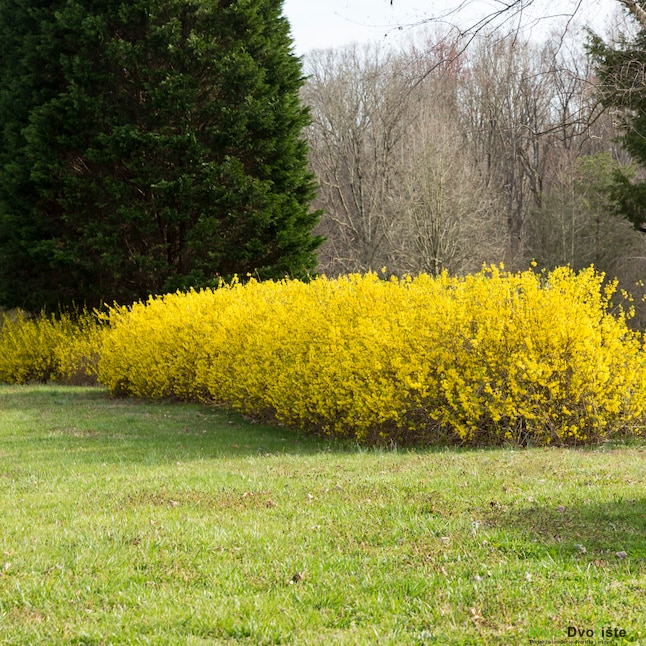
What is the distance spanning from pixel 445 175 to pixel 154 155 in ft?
32.7

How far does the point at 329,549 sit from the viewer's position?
4.37 meters

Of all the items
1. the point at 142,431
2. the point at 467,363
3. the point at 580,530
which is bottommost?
the point at 142,431

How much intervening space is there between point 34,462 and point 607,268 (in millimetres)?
23733

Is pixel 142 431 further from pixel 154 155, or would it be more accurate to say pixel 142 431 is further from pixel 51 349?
pixel 51 349

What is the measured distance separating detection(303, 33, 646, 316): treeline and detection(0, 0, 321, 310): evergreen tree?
710 centimetres

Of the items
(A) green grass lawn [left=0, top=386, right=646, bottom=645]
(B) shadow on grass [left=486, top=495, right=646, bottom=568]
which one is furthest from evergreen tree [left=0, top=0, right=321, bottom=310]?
(B) shadow on grass [left=486, top=495, right=646, bottom=568]

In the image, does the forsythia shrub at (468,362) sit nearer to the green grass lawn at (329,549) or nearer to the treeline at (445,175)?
the green grass lawn at (329,549)

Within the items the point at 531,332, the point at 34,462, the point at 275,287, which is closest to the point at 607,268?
the point at 275,287

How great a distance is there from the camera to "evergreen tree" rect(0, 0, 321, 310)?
54.4 ft

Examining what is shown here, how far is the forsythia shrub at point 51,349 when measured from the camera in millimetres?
17422

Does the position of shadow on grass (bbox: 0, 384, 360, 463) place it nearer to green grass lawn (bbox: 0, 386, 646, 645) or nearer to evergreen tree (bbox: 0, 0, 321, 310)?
green grass lawn (bbox: 0, 386, 646, 645)

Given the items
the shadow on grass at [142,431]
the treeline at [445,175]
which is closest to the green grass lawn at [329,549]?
the shadow on grass at [142,431]

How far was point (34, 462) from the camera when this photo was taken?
7.87 meters

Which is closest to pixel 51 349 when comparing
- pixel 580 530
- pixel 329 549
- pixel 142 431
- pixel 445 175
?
pixel 142 431
